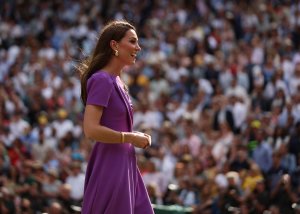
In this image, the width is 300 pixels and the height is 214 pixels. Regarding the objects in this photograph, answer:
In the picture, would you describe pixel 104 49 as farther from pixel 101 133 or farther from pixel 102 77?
pixel 101 133

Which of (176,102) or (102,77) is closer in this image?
(102,77)

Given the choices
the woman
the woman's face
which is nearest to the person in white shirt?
the woman

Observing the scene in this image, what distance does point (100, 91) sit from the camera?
5621 mm

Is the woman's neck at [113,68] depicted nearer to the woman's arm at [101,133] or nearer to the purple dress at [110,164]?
the purple dress at [110,164]

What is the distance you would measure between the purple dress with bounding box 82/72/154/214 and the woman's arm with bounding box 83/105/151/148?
6 centimetres

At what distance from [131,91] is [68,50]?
→ 2.61m

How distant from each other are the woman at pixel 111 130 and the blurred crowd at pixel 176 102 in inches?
176

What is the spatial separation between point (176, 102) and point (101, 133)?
37.8ft

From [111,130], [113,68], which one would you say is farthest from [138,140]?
[113,68]

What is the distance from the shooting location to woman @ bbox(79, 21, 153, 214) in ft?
18.4

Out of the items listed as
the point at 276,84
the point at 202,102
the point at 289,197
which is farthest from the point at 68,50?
the point at 289,197

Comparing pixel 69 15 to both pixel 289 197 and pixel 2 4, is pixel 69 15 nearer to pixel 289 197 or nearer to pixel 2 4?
pixel 2 4

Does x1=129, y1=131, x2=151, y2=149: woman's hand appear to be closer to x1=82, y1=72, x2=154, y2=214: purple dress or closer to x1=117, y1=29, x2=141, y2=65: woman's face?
x1=82, y1=72, x2=154, y2=214: purple dress

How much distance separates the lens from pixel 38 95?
18.5 m
